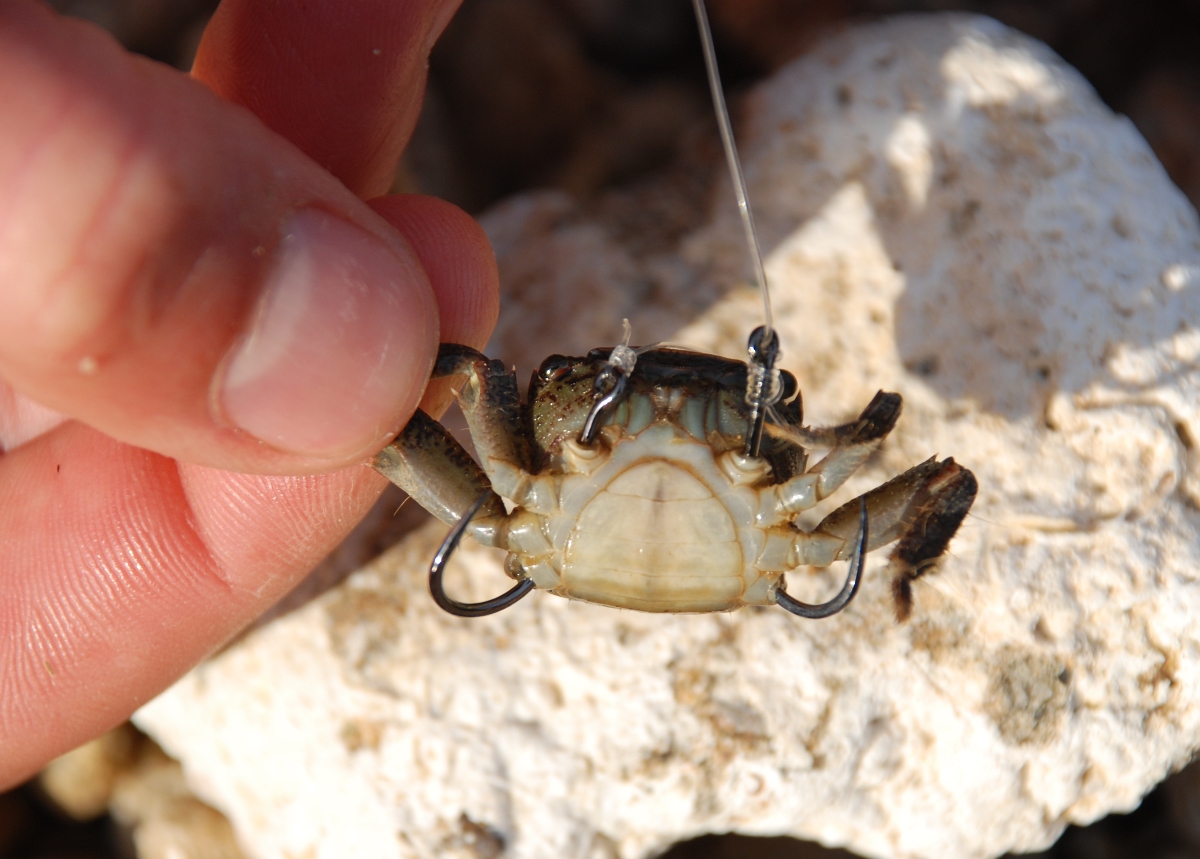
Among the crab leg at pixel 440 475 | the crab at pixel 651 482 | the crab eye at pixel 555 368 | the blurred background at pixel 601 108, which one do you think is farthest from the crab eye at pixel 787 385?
the blurred background at pixel 601 108

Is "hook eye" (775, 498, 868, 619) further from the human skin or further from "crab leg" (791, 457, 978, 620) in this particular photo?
the human skin

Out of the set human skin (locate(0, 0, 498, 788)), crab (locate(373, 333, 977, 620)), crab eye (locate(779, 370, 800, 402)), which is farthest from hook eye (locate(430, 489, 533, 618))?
crab eye (locate(779, 370, 800, 402))

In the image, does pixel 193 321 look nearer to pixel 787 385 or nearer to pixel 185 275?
pixel 185 275

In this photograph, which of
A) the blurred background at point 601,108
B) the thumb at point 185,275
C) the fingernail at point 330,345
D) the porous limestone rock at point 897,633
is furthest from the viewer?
the blurred background at point 601,108

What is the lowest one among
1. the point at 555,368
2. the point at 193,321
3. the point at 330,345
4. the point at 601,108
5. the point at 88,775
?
the point at 88,775

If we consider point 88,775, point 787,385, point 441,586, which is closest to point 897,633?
point 787,385

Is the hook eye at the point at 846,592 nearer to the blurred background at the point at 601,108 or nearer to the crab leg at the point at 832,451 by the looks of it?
the crab leg at the point at 832,451

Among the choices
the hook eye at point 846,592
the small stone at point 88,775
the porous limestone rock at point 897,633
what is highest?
the hook eye at point 846,592
